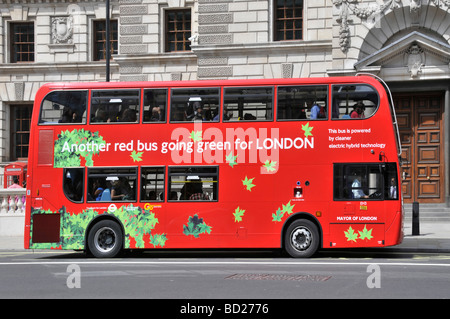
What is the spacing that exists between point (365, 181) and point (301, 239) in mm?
1971

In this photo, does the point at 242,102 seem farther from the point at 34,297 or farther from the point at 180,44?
the point at 180,44

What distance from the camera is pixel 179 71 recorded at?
31.7 metres

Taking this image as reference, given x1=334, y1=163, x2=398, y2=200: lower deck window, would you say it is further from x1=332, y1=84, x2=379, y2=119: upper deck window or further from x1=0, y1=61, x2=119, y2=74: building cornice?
x1=0, y1=61, x2=119, y2=74: building cornice

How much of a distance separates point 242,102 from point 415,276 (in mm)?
6180

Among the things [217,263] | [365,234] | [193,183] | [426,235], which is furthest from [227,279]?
[426,235]

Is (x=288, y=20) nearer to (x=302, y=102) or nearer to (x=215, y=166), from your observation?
(x=302, y=102)

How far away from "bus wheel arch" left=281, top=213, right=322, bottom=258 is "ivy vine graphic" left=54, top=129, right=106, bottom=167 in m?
4.86

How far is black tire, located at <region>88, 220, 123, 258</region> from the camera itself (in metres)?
17.2

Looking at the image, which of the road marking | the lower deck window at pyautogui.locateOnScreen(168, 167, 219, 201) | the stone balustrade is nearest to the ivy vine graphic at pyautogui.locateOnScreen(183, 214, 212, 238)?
the lower deck window at pyautogui.locateOnScreen(168, 167, 219, 201)

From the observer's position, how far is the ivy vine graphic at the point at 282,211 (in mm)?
16625

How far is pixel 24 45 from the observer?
35031 mm

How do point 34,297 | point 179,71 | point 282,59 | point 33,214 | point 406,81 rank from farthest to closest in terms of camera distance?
point 179,71 < point 282,59 < point 406,81 < point 33,214 < point 34,297

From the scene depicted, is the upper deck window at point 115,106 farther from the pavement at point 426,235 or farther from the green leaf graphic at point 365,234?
the pavement at point 426,235
